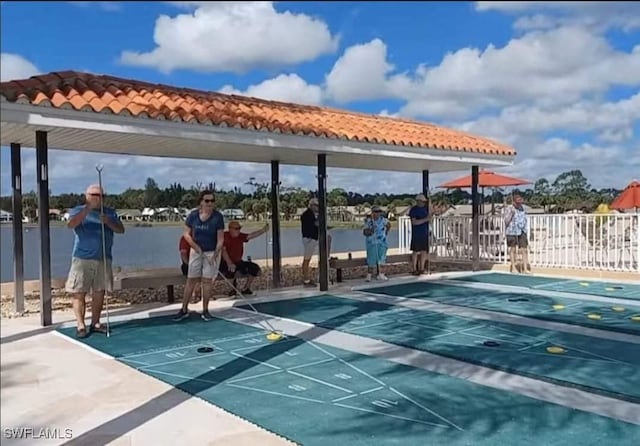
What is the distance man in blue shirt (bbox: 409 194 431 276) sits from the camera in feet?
39.8

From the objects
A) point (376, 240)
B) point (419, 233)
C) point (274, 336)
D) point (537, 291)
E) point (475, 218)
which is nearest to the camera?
point (274, 336)

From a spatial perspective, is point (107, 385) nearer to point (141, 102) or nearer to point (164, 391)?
point (164, 391)

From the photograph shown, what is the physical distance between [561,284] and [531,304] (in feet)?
8.49

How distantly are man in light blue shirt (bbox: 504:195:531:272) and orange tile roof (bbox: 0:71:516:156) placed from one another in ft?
3.97

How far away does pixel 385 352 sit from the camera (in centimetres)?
581

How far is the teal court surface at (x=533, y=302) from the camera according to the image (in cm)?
735

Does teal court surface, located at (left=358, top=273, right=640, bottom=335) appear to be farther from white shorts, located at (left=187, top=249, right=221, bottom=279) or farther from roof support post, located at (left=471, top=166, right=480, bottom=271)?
white shorts, located at (left=187, top=249, right=221, bottom=279)

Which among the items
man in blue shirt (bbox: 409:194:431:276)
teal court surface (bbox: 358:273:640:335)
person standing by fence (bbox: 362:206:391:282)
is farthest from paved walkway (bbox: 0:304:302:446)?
man in blue shirt (bbox: 409:194:431:276)

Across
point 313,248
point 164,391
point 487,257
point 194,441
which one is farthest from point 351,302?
point 487,257

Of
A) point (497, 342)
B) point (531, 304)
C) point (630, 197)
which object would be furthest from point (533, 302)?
point (630, 197)

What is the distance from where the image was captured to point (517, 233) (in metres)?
12.6

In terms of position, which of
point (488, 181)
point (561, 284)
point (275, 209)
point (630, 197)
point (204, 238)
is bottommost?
point (561, 284)

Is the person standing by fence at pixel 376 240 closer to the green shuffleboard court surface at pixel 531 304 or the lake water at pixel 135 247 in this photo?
the green shuffleboard court surface at pixel 531 304

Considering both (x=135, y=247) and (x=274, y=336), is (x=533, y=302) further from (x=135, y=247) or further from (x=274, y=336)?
(x=135, y=247)
